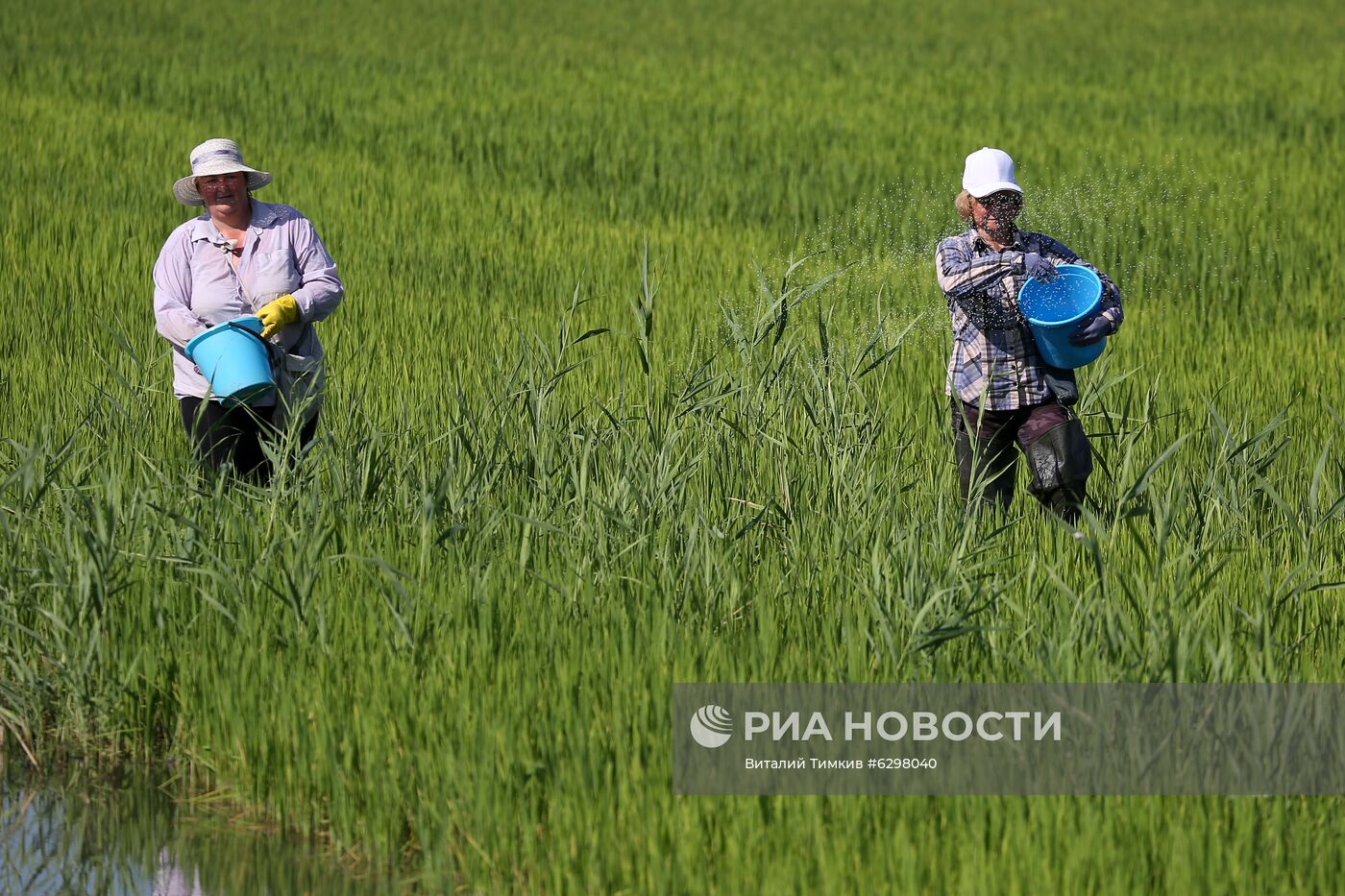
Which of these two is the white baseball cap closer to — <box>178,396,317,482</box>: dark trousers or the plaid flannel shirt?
the plaid flannel shirt

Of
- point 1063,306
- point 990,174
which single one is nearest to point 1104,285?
point 1063,306

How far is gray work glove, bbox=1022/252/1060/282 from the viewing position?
4.15m

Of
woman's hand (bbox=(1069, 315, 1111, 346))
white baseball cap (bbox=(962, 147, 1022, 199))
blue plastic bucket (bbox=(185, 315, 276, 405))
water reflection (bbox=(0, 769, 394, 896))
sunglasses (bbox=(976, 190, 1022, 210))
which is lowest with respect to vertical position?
water reflection (bbox=(0, 769, 394, 896))

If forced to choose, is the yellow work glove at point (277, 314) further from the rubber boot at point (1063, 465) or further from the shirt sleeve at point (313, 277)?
the rubber boot at point (1063, 465)

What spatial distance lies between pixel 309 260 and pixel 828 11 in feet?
60.7

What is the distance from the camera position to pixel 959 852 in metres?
2.60

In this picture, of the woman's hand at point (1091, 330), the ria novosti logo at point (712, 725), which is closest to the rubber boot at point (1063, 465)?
Answer: the woman's hand at point (1091, 330)

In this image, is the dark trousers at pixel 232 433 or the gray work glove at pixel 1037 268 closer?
the gray work glove at pixel 1037 268

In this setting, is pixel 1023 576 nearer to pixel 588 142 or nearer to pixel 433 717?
pixel 433 717

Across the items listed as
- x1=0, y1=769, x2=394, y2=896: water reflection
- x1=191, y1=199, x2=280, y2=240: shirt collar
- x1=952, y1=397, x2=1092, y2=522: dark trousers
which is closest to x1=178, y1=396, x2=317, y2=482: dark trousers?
x1=191, y1=199, x2=280, y2=240: shirt collar

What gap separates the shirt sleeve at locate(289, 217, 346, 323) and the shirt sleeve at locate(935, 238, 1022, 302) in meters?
1.65

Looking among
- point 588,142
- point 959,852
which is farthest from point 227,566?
point 588,142

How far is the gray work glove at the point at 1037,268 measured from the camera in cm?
415

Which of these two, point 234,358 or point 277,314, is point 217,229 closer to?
point 277,314
